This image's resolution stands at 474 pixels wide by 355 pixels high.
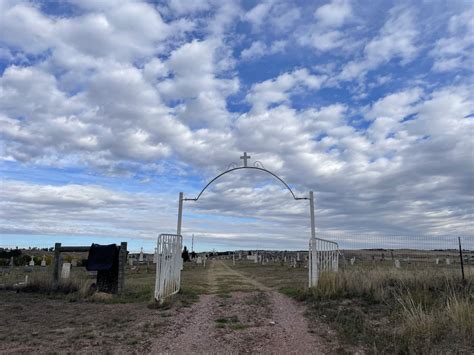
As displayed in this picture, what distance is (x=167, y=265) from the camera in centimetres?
1212

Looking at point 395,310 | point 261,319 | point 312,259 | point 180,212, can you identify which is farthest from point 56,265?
point 395,310

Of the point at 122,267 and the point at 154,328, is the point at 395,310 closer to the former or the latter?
the point at 154,328

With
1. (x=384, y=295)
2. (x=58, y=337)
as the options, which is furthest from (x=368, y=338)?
(x=58, y=337)

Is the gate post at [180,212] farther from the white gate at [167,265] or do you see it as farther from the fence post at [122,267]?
the fence post at [122,267]

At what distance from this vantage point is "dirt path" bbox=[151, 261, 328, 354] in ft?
22.1

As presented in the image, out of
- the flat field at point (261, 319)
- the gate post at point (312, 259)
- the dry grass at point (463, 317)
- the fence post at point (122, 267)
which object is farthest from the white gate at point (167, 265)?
the dry grass at point (463, 317)

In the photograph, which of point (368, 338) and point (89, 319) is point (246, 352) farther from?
point (89, 319)

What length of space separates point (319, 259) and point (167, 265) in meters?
5.30

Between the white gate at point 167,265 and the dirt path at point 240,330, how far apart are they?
100 cm

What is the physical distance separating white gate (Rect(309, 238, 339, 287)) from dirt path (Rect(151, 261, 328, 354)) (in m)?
2.34

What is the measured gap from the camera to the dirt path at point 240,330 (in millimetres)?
6750

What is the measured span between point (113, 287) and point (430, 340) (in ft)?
32.8

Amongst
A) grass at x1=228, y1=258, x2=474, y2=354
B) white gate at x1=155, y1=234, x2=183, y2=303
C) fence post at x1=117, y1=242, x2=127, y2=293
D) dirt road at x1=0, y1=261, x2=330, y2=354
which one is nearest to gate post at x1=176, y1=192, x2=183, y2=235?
white gate at x1=155, y1=234, x2=183, y2=303

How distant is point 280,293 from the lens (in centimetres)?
1460
